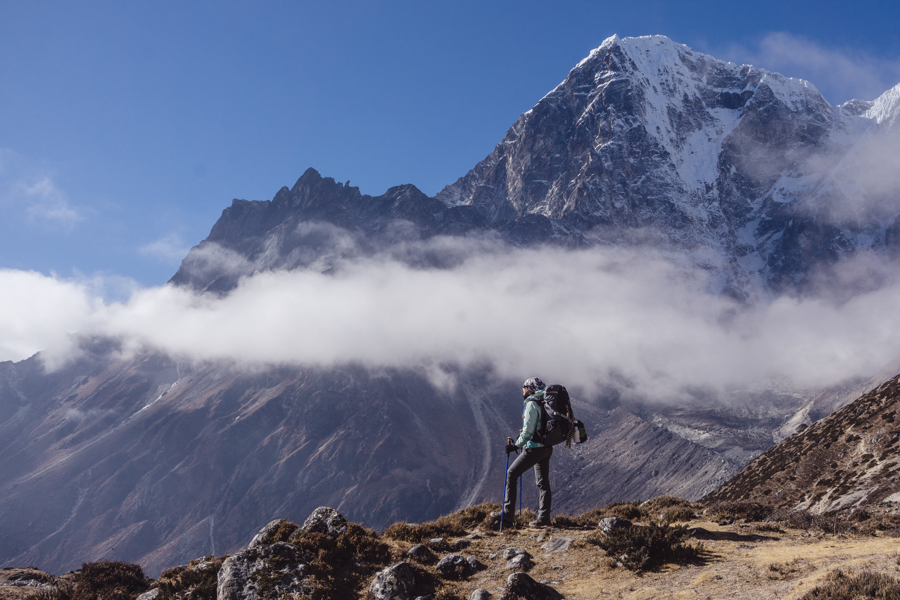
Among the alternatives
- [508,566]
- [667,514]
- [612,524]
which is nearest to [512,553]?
[508,566]

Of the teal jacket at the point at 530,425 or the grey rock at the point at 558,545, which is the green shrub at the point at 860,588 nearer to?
the grey rock at the point at 558,545

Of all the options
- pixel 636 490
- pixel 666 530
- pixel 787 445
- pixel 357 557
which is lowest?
pixel 636 490

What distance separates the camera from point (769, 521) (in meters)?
14.4

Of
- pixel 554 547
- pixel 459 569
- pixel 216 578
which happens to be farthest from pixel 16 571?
pixel 554 547

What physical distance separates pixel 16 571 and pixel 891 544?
19.6m

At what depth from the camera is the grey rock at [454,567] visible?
10.6 meters

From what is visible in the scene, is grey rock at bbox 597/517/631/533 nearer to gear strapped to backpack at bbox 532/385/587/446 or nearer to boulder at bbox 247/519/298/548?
gear strapped to backpack at bbox 532/385/587/446

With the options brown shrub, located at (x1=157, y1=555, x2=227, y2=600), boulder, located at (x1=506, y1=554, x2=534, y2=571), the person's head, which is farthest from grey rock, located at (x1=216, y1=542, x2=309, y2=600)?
the person's head

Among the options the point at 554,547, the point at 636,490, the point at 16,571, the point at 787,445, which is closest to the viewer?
the point at 554,547

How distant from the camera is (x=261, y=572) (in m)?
9.80

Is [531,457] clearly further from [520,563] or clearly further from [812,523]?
[812,523]

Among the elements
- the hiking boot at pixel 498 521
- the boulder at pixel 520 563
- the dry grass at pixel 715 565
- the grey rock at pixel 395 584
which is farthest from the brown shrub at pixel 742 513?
the grey rock at pixel 395 584

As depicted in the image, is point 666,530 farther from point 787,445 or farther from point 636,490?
point 636,490

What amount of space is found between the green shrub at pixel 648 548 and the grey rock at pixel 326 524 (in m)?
5.48
